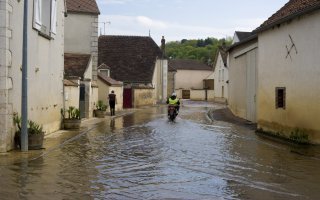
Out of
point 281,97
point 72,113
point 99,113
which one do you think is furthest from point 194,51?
point 281,97

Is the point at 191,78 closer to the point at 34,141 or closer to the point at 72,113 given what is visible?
the point at 72,113

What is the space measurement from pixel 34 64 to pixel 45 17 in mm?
2257

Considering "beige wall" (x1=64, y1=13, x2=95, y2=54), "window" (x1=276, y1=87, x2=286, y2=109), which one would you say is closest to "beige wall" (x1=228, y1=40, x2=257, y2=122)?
"window" (x1=276, y1=87, x2=286, y2=109)

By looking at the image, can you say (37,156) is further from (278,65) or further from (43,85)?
(278,65)

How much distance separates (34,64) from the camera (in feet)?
50.4

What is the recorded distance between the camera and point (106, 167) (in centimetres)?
1077

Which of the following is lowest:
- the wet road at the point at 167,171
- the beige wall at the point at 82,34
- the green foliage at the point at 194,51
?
the wet road at the point at 167,171

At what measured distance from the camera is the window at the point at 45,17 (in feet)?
50.0

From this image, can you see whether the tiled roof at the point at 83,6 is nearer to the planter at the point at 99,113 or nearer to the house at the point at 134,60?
the planter at the point at 99,113

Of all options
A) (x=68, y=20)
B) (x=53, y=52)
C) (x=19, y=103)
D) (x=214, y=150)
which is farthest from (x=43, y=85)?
(x=68, y=20)

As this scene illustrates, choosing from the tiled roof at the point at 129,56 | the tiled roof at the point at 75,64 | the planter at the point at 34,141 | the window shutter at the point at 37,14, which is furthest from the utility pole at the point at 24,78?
the tiled roof at the point at 129,56

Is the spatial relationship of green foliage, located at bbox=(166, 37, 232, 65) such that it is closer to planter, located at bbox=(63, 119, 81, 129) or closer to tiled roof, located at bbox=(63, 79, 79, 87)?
tiled roof, located at bbox=(63, 79, 79, 87)

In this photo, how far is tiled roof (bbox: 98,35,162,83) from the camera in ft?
181

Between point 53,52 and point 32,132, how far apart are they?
541cm
